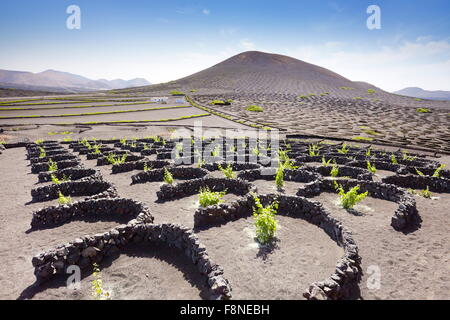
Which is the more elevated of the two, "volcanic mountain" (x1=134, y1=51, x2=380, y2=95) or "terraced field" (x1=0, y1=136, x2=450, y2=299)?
"volcanic mountain" (x1=134, y1=51, x2=380, y2=95)

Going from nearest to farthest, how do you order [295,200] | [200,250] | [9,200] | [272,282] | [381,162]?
1. [272,282]
2. [200,250]
3. [295,200]
4. [9,200]
5. [381,162]

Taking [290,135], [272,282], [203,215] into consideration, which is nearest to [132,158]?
[203,215]

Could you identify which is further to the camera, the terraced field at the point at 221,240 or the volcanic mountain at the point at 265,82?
the volcanic mountain at the point at 265,82

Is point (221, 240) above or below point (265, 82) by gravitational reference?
below

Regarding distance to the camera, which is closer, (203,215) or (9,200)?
(203,215)

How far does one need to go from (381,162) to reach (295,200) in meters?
12.3

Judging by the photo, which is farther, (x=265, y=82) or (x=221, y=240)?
(x=265, y=82)

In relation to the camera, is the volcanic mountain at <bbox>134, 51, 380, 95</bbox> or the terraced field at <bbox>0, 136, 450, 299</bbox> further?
the volcanic mountain at <bbox>134, 51, 380, 95</bbox>

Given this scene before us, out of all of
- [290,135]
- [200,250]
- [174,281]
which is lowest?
[174,281]

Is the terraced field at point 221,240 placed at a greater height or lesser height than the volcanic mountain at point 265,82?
lesser
